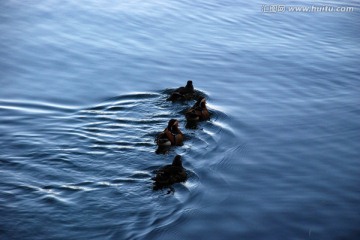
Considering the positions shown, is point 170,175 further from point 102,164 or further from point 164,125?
point 164,125

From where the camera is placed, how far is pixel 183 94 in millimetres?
16141

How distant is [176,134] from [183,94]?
2484 mm

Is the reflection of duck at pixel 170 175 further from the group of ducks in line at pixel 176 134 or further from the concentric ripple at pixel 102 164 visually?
the concentric ripple at pixel 102 164

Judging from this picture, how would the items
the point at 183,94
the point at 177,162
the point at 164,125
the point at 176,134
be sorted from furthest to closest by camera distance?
the point at 183,94 → the point at 164,125 → the point at 176,134 → the point at 177,162

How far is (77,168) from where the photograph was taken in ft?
40.9

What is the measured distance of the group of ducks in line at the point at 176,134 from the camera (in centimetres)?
1194

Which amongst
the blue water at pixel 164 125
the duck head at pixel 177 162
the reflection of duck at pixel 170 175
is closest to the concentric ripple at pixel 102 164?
the blue water at pixel 164 125

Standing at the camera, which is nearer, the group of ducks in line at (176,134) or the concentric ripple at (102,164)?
the concentric ripple at (102,164)

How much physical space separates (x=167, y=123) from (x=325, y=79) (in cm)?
691

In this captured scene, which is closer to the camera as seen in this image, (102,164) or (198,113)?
(102,164)

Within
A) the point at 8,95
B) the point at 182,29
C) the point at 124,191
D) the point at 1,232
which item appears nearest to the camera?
the point at 1,232

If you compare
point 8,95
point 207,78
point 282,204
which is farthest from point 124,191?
point 207,78

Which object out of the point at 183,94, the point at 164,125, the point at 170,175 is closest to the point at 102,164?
the point at 170,175

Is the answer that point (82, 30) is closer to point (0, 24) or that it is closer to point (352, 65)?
point (0, 24)
